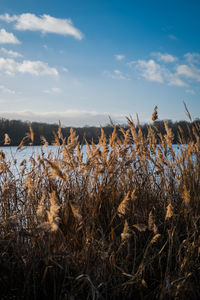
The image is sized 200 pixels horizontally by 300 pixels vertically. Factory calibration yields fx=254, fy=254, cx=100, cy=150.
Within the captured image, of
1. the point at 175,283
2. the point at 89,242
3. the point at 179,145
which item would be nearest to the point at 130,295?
the point at 175,283

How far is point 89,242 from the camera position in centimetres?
187

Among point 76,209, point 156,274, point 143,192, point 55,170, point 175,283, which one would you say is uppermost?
point 55,170

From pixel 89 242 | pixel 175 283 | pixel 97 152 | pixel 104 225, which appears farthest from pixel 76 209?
pixel 104 225

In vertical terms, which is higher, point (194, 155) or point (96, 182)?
point (194, 155)

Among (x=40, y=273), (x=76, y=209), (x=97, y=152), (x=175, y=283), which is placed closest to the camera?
(x=76, y=209)

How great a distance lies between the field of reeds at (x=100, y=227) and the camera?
60.3 inches

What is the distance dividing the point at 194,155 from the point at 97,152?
1578 millimetres

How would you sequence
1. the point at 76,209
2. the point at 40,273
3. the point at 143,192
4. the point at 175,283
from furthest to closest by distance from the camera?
the point at 143,192, the point at 40,273, the point at 175,283, the point at 76,209

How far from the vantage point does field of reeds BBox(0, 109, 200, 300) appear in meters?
1.53

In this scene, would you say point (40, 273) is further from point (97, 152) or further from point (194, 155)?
point (194, 155)

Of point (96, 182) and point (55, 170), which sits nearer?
point (55, 170)

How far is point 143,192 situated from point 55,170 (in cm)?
167

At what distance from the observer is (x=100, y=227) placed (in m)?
1.96

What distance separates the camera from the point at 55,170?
4.18 ft
